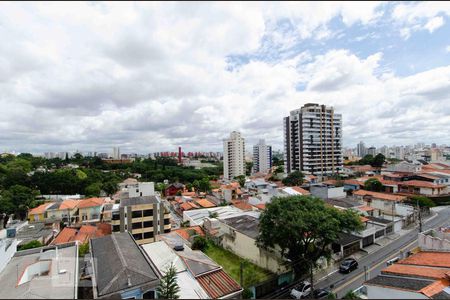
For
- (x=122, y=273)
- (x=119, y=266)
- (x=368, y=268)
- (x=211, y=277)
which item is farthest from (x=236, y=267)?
(x=368, y=268)

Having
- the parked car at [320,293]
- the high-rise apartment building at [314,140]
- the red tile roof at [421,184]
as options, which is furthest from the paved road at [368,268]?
the high-rise apartment building at [314,140]

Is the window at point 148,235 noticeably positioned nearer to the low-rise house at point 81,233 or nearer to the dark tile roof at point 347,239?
the low-rise house at point 81,233

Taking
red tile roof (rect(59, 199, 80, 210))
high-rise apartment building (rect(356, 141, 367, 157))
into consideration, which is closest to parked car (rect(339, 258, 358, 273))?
red tile roof (rect(59, 199, 80, 210))

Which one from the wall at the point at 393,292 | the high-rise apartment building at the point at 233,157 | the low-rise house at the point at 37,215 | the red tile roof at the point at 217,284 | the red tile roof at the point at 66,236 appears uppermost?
the high-rise apartment building at the point at 233,157

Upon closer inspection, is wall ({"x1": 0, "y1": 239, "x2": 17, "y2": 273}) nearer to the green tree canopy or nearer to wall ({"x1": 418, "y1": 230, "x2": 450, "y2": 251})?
the green tree canopy

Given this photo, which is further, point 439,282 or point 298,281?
point 298,281

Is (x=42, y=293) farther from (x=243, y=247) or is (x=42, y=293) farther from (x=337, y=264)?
(x=337, y=264)

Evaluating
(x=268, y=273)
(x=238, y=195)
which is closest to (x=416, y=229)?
(x=268, y=273)

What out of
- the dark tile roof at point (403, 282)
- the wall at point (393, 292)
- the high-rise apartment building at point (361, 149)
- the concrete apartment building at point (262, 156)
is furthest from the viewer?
the high-rise apartment building at point (361, 149)
